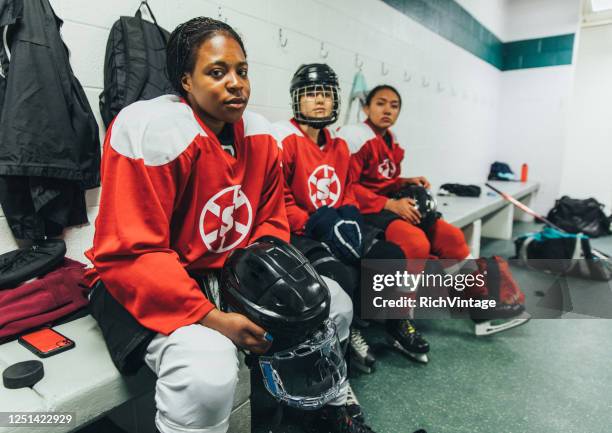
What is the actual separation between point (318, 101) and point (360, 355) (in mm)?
1022

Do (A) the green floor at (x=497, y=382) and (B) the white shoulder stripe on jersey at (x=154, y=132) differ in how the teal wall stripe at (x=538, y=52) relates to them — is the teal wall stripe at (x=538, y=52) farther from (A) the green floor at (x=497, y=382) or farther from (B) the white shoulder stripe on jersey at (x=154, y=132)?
(B) the white shoulder stripe on jersey at (x=154, y=132)

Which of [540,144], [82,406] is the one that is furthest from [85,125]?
[540,144]

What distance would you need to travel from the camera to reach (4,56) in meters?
1.14

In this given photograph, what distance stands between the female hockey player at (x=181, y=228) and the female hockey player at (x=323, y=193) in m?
0.45

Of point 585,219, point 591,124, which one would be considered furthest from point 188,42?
point 591,124

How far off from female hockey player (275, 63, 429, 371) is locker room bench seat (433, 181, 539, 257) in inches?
35.9

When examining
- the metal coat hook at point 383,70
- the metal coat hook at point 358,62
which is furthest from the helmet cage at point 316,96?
the metal coat hook at point 383,70

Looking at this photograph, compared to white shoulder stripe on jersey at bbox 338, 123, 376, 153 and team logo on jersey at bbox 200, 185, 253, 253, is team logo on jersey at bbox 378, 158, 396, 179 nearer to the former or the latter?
white shoulder stripe on jersey at bbox 338, 123, 376, 153

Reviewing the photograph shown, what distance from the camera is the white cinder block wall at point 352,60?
139 centimetres

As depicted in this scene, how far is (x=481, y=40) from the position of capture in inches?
170

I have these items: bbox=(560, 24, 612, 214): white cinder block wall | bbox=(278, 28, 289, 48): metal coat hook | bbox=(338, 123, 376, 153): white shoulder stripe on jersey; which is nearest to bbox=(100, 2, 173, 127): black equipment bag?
bbox=(278, 28, 289, 48): metal coat hook

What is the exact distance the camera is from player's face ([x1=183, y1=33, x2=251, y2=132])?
101cm

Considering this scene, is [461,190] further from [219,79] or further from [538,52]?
[219,79]

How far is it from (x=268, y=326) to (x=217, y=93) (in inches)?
22.6
